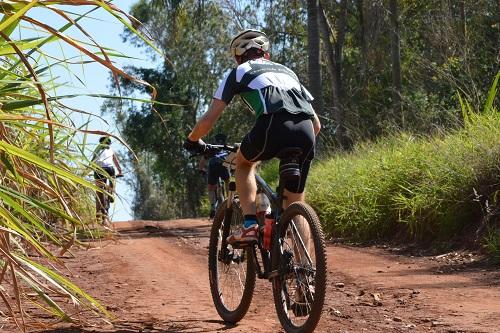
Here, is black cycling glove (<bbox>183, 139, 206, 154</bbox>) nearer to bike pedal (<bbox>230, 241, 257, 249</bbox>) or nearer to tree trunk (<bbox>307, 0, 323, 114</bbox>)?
bike pedal (<bbox>230, 241, 257, 249</bbox>)

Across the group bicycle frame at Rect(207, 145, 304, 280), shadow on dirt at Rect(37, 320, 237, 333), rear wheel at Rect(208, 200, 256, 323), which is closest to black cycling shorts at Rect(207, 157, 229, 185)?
rear wheel at Rect(208, 200, 256, 323)

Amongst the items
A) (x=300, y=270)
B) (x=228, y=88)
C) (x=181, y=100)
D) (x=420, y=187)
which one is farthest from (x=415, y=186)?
(x=181, y=100)

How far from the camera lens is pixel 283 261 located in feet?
14.7

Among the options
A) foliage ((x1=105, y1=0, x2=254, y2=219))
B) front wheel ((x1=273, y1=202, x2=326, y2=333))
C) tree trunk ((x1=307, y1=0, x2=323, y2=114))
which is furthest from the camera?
foliage ((x1=105, y1=0, x2=254, y2=219))

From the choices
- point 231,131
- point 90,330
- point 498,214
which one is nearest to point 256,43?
point 90,330

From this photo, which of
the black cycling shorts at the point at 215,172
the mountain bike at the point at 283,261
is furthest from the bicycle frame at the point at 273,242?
the black cycling shorts at the point at 215,172

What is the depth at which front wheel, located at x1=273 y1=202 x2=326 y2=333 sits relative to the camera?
413cm

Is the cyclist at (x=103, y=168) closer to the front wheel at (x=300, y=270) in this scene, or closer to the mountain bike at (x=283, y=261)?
the mountain bike at (x=283, y=261)

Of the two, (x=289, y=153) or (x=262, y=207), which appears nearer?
(x=289, y=153)

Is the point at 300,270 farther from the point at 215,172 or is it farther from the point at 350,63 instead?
the point at 350,63

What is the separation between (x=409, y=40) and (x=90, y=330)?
26.9m

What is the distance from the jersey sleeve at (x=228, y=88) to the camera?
4.84 meters

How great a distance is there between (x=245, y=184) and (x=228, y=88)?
0.56 m

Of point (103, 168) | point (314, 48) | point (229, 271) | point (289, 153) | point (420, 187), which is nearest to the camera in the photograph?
point (289, 153)
